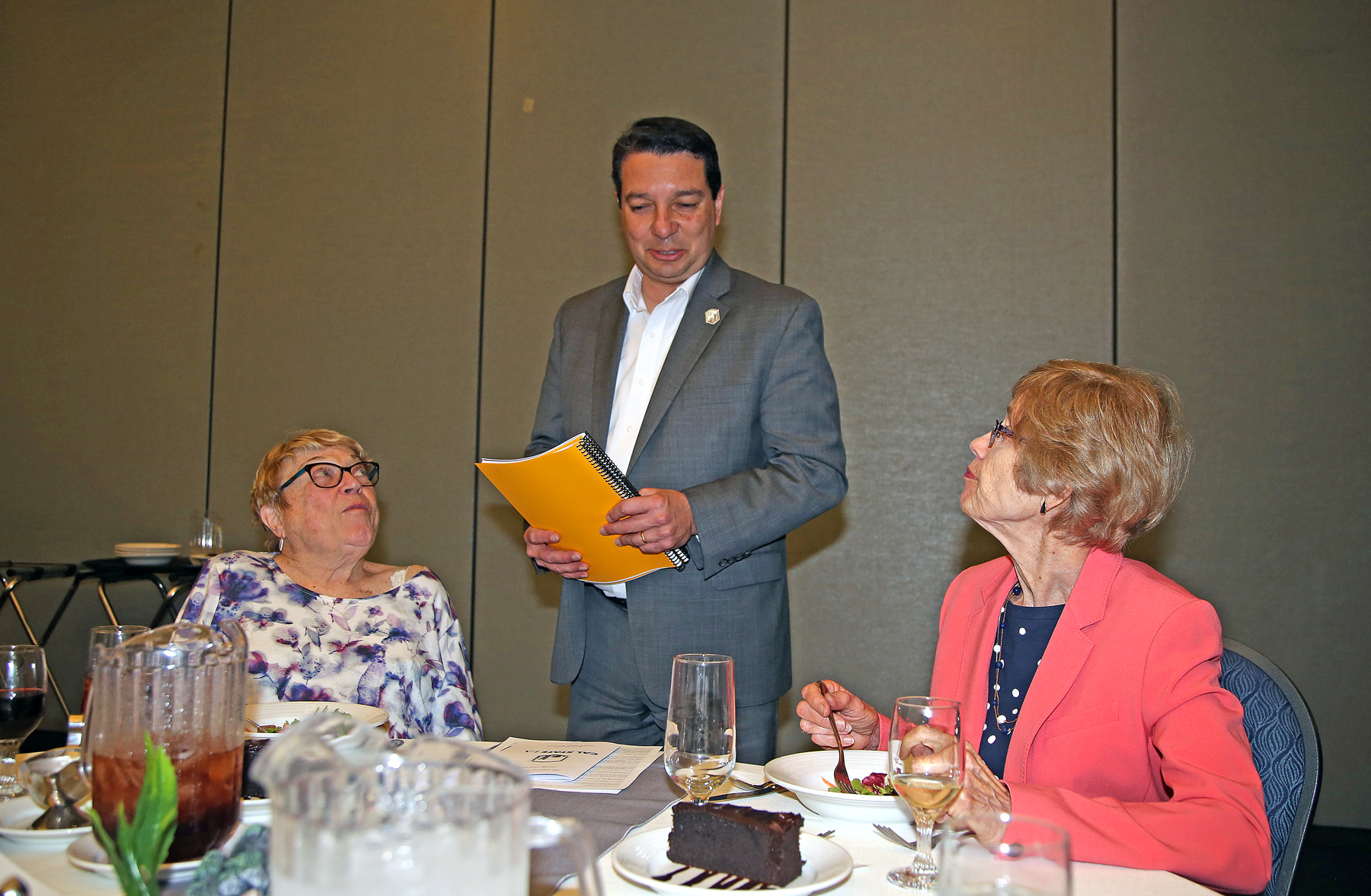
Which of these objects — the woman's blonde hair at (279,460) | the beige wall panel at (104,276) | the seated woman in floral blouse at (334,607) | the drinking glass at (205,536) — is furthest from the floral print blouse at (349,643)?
the beige wall panel at (104,276)

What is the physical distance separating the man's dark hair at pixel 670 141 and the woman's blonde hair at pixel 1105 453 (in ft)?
3.79

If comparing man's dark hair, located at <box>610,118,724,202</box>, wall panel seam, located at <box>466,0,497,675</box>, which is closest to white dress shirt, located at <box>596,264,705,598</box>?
man's dark hair, located at <box>610,118,724,202</box>

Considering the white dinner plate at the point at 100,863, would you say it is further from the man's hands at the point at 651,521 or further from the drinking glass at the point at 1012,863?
the man's hands at the point at 651,521

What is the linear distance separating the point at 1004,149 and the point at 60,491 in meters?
4.61

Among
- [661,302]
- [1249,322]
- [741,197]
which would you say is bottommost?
[661,302]

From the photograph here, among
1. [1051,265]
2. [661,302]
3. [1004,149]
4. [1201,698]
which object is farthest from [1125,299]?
[1201,698]

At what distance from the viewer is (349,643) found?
2.22 meters

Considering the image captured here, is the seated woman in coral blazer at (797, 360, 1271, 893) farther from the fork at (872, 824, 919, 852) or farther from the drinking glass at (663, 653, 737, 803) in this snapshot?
the drinking glass at (663, 653, 737, 803)

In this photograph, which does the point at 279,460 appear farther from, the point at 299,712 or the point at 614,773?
the point at 614,773

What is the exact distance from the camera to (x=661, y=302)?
253 centimetres

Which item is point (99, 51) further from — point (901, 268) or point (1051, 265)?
point (1051, 265)

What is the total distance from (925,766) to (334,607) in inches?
63.4

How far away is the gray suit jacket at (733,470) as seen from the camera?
2223 millimetres

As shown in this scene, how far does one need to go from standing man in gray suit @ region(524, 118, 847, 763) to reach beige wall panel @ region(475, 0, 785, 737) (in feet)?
6.08
